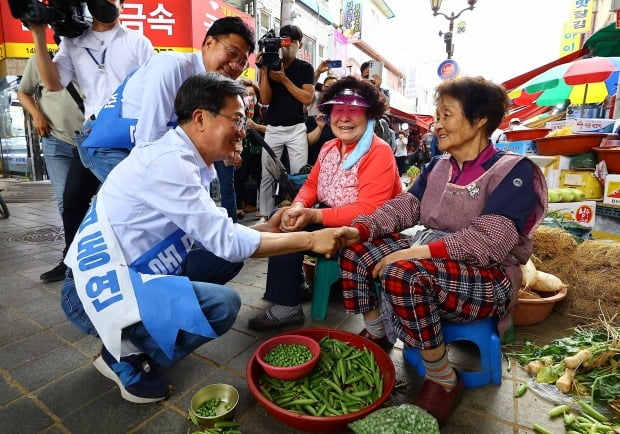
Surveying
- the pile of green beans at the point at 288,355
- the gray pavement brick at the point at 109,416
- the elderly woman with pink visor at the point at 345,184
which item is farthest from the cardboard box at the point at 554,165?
the gray pavement brick at the point at 109,416

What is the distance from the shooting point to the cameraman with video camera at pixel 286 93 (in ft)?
14.3

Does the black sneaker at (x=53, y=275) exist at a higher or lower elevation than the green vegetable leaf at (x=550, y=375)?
lower

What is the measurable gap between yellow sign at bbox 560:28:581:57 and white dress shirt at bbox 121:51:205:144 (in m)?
23.1

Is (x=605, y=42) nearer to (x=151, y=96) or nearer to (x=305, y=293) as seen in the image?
(x=305, y=293)

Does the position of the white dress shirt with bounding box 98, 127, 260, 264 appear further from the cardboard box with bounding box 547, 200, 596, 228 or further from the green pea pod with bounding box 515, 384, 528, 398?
the cardboard box with bounding box 547, 200, 596, 228

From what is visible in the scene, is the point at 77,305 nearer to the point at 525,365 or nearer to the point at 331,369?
the point at 331,369

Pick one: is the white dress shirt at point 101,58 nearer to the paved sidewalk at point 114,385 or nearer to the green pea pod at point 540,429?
the paved sidewalk at point 114,385

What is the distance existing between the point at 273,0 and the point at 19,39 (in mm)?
8872

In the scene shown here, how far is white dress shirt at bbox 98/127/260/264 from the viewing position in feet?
5.54

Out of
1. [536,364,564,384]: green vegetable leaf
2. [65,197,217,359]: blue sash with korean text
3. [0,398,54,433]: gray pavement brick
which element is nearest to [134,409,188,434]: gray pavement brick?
[65,197,217,359]: blue sash with korean text

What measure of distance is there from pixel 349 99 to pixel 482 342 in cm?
183

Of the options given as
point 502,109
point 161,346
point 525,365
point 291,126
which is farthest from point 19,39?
point 525,365

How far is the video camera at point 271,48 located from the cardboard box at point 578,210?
3822mm

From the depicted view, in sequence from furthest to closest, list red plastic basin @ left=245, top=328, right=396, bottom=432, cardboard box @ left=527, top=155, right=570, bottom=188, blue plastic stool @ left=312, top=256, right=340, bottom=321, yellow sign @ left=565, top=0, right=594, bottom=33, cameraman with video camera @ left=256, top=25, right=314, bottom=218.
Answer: yellow sign @ left=565, top=0, right=594, bottom=33, cardboard box @ left=527, top=155, right=570, bottom=188, cameraman with video camera @ left=256, top=25, right=314, bottom=218, blue plastic stool @ left=312, top=256, right=340, bottom=321, red plastic basin @ left=245, top=328, right=396, bottom=432
